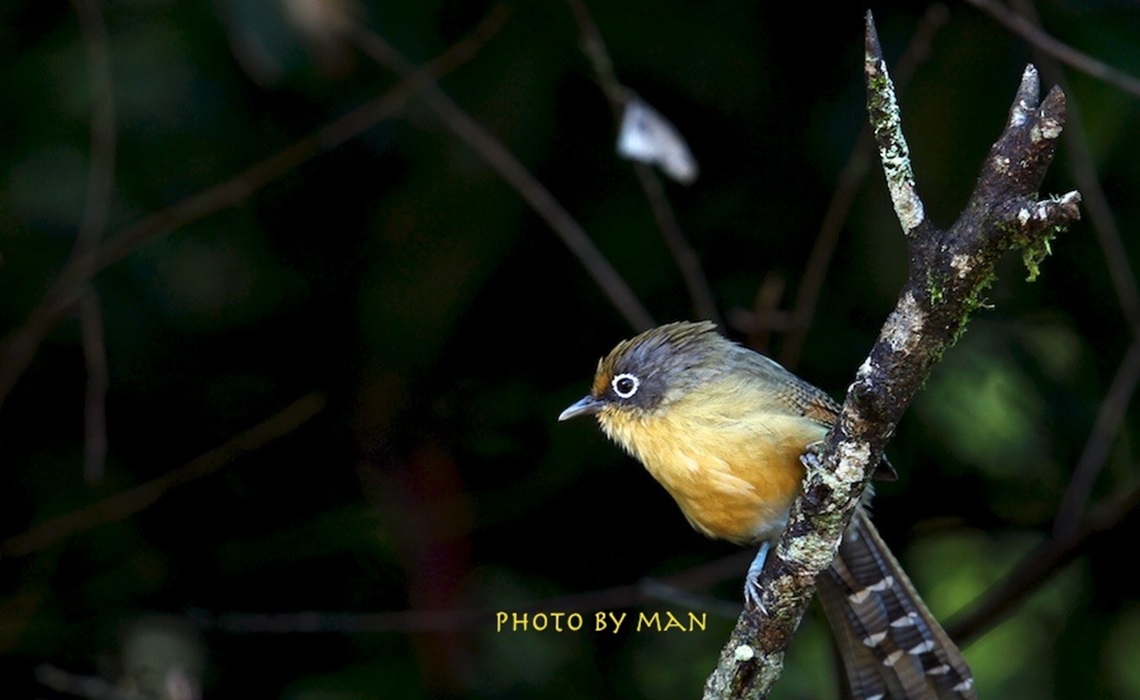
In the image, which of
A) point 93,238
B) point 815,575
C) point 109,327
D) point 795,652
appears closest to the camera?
point 815,575

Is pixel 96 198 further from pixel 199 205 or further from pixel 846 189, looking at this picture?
pixel 846 189

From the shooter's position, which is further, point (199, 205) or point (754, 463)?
point (199, 205)

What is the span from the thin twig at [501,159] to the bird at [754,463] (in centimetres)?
43

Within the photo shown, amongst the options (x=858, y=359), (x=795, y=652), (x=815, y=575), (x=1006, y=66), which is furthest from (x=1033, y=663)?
(x=815, y=575)

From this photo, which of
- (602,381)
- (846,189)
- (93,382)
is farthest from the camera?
(846,189)

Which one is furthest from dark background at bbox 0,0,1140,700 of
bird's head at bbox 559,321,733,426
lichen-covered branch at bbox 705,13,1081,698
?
lichen-covered branch at bbox 705,13,1081,698

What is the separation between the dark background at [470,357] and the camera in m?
4.97

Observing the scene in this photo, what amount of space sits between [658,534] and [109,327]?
2.12 metres

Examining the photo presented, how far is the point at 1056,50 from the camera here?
4.29m

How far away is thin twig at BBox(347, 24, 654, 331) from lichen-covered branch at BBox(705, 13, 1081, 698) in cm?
191

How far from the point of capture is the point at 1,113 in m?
4.89

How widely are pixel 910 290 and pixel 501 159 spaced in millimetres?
2450

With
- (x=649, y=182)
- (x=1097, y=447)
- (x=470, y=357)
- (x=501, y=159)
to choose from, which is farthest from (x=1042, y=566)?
(x=501, y=159)

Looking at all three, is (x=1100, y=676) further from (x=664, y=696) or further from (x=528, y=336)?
(x=528, y=336)
